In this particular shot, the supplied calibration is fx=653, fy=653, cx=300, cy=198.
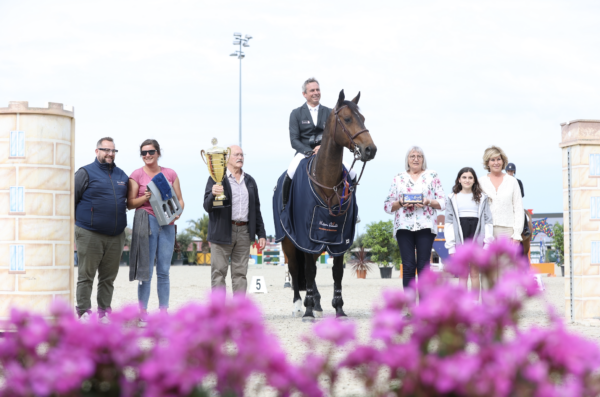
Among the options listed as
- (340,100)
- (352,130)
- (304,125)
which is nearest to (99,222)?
(304,125)

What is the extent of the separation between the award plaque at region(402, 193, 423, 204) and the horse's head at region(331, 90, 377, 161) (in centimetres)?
107

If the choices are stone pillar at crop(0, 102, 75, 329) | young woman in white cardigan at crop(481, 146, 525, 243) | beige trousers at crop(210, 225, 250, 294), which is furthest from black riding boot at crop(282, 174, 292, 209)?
stone pillar at crop(0, 102, 75, 329)

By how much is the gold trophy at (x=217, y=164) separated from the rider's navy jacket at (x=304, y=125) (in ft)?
3.69

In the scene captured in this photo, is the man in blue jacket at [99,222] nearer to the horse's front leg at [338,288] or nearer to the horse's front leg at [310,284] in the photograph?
the horse's front leg at [310,284]

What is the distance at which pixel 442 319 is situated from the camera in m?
1.92

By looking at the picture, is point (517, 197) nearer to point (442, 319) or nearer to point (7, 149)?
point (7, 149)

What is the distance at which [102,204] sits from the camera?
290 inches

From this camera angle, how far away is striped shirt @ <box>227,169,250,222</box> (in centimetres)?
834

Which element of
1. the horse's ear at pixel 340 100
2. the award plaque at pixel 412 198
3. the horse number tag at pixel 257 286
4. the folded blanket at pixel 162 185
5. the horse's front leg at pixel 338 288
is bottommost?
the horse number tag at pixel 257 286

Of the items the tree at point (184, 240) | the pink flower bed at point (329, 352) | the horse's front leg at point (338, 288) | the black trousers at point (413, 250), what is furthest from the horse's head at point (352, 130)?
the tree at point (184, 240)

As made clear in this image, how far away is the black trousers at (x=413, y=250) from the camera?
8188 mm

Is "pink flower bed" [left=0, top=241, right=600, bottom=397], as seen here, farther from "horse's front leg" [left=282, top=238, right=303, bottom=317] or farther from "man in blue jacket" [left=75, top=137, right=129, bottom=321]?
"horse's front leg" [left=282, top=238, right=303, bottom=317]

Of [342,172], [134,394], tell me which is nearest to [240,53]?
[342,172]

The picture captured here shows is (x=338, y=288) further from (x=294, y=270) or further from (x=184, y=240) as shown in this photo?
(x=184, y=240)
